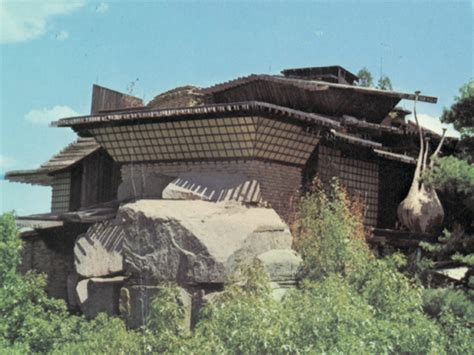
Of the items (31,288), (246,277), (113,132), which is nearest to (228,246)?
(246,277)

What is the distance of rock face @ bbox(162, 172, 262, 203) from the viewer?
13539 millimetres

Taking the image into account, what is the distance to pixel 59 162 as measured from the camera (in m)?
19.6

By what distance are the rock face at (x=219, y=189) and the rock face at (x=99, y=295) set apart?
6.70 ft

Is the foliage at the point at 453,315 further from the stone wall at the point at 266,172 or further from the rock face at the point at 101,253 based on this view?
the rock face at the point at 101,253

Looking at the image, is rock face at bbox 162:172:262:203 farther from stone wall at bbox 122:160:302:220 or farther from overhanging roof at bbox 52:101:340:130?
overhanging roof at bbox 52:101:340:130

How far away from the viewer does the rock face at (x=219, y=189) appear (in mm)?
13539

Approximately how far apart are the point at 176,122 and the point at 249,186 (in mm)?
2127

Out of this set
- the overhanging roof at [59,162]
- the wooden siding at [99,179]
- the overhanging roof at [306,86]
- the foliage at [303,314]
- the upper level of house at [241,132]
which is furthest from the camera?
the overhanging roof at [59,162]

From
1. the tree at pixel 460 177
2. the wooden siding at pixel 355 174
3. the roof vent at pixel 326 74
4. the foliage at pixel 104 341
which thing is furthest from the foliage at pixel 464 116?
the foliage at pixel 104 341

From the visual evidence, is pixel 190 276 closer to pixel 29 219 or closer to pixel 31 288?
pixel 31 288

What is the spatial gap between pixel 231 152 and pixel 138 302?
12.0 ft

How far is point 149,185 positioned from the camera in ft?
48.5

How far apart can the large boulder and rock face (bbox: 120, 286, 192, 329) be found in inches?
7.6

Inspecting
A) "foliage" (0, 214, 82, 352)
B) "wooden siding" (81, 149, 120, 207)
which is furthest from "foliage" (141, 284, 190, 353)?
"wooden siding" (81, 149, 120, 207)
